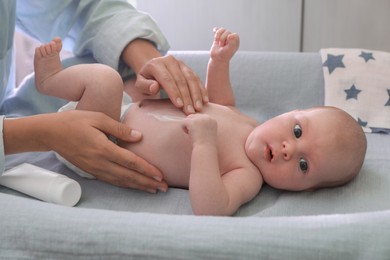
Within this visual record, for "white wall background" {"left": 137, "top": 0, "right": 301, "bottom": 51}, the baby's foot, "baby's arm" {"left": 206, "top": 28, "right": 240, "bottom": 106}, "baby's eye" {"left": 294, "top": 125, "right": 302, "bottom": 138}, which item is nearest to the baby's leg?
the baby's foot

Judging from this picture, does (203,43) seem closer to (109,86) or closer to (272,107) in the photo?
(272,107)

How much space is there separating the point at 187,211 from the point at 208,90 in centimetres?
34

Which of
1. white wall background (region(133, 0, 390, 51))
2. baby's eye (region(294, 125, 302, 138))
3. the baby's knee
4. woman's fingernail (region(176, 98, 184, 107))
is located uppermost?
the baby's knee

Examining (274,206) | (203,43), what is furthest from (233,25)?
(274,206)

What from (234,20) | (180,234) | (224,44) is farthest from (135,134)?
(234,20)

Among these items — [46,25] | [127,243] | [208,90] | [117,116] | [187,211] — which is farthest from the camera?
[46,25]

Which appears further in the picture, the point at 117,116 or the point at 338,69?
the point at 338,69

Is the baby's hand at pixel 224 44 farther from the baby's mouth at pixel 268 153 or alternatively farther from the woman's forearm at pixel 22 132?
the woman's forearm at pixel 22 132

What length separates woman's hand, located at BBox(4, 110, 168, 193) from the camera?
0.94 metres

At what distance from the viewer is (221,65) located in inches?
45.9

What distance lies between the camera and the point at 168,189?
40.3 inches

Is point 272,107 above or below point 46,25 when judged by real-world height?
below

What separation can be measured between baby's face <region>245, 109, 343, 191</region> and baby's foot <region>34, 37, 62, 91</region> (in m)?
0.42

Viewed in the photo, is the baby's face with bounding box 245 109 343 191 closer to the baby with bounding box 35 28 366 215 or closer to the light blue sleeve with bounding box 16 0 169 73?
the baby with bounding box 35 28 366 215
